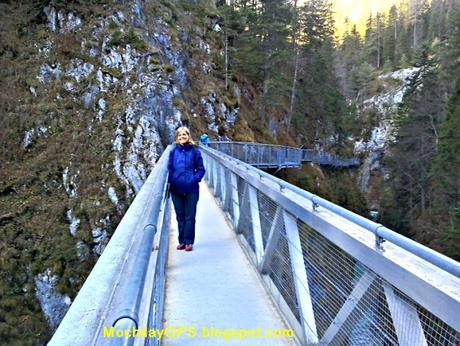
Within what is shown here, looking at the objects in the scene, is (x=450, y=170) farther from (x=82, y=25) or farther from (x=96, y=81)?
(x=82, y=25)

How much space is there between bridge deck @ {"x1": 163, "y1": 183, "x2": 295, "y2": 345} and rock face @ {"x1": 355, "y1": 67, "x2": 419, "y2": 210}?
5205 cm

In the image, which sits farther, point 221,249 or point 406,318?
point 221,249

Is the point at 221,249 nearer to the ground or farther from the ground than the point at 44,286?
farther from the ground

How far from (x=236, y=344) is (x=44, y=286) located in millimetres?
15639

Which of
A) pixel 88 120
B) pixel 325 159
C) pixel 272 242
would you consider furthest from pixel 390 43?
pixel 272 242

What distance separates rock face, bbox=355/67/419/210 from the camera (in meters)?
58.8

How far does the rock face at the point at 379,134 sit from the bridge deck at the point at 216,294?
52.1m

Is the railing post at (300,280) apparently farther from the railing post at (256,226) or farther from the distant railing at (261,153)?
the distant railing at (261,153)

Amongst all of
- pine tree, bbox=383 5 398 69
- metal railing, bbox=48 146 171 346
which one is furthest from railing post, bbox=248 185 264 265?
pine tree, bbox=383 5 398 69

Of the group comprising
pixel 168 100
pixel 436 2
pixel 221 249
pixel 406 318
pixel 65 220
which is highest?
pixel 436 2

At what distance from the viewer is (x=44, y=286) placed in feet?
54.2

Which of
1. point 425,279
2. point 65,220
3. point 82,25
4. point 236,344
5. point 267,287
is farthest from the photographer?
point 82,25

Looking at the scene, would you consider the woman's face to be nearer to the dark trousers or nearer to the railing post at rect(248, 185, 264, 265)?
the dark trousers

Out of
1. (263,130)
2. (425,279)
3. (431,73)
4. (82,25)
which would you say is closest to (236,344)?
(425,279)
